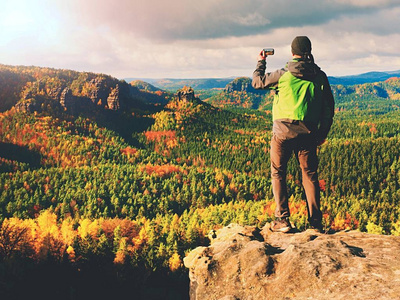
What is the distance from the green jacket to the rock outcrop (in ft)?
14.4

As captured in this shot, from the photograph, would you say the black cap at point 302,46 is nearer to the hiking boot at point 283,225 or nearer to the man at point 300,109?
the man at point 300,109

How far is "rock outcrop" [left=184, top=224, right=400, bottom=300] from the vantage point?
7.57m

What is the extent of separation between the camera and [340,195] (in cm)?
15400

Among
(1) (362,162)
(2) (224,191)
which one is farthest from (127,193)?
(1) (362,162)

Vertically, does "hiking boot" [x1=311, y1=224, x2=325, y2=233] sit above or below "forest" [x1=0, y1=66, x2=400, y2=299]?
above

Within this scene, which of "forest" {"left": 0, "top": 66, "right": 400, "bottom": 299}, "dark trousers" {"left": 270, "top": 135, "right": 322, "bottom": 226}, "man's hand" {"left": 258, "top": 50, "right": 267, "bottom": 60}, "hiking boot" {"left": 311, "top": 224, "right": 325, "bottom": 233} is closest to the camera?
"dark trousers" {"left": 270, "top": 135, "right": 322, "bottom": 226}

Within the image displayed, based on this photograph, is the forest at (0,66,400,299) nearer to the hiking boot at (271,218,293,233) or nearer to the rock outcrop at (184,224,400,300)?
the hiking boot at (271,218,293,233)

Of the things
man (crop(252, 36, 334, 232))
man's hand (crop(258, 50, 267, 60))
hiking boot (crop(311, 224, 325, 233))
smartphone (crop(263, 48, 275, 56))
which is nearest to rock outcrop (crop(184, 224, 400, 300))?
hiking boot (crop(311, 224, 325, 233))

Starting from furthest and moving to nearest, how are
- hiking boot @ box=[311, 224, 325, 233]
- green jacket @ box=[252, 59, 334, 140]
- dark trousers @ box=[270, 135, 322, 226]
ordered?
hiking boot @ box=[311, 224, 325, 233]
dark trousers @ box=[270, 135, 322, 226]
green jacket @ box=[252, 59, 334, 140]

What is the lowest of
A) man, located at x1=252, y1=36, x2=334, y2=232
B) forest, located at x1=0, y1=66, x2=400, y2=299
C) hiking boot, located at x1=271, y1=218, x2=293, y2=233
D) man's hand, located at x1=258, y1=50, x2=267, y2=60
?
forest, located at x1=0, y1=66, x2=400, y2=299

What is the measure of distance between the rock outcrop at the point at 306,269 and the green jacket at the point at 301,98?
439 cm

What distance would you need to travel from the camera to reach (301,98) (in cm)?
954

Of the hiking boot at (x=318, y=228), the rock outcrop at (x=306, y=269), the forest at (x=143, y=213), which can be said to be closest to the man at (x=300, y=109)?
the hiking boot at (x=318, y=228)

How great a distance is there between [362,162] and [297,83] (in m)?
201
